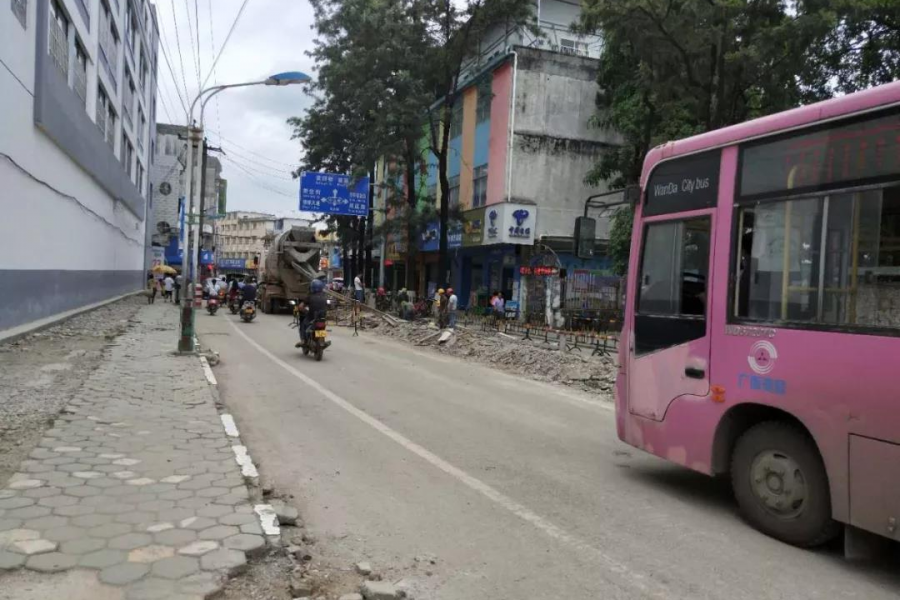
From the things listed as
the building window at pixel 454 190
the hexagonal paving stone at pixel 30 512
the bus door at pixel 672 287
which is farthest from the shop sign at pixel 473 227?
the hexagonal paving stone at pixel 30 512

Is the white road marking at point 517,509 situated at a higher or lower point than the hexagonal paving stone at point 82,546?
lower

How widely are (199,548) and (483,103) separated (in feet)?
91.2

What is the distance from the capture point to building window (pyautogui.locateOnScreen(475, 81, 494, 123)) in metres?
28.2

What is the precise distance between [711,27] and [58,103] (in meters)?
16.7

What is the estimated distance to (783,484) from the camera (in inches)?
177

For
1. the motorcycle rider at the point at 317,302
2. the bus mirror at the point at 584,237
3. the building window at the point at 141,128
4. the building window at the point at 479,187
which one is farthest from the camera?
the building window at the point at 141,128

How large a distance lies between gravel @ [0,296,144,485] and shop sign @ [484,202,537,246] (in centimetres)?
1467

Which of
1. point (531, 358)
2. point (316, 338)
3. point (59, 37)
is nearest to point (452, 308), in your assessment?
point (531, 358)

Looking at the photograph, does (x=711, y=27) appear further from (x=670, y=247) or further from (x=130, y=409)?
(x=130, y=409)

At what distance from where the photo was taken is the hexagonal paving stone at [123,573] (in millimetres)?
3430

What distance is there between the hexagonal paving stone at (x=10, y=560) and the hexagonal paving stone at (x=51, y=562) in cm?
4

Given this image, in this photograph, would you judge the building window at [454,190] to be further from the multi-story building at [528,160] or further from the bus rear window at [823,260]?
the bus rear window at [823,260]

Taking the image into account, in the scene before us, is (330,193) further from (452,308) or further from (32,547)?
(32,547)

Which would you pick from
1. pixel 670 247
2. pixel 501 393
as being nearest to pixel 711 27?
pixel 501 393
